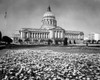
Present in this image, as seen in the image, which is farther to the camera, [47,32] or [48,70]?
[47,32]

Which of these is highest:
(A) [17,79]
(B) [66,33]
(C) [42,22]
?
Answer: (C) [42,22]

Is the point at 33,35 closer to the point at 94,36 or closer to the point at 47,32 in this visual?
the point at 47,32

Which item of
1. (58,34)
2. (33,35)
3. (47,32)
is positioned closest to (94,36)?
(58,34)

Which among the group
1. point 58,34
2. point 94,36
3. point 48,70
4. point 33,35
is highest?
point 94,36

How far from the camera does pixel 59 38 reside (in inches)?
4963

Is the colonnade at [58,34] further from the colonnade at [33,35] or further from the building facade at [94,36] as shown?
the building facade at [94,36]

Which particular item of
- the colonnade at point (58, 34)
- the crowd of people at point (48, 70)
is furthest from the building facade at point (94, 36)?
the crowd of people at point (48, 70)

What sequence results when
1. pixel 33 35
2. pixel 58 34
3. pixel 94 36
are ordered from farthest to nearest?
pixel 94 36 → pixel 58 34 → pixel 33 35

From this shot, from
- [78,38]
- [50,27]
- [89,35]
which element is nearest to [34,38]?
[50,27]

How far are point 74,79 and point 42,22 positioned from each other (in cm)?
13617

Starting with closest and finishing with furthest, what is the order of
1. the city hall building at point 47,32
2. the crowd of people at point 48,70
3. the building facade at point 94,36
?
the crowd of people at point 48,70, the city hall building at point 47,32, the building facade at point 94,36

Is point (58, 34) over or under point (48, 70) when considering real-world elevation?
over

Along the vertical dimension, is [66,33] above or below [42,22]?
below

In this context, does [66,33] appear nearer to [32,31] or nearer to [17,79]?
[32,31]
